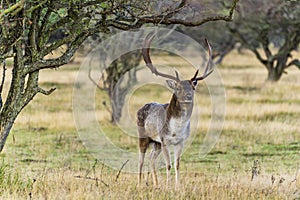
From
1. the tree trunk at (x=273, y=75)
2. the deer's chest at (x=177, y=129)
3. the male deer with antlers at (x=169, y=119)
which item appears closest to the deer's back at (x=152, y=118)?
the male deer with antlers at (x=169, y=119)

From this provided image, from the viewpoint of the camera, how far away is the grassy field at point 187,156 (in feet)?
30.9

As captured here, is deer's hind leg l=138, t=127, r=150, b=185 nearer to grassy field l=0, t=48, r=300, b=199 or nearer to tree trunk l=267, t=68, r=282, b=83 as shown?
grassy field l=0, t=48, r=300, b=199

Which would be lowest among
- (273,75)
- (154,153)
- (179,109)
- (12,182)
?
(12,182)

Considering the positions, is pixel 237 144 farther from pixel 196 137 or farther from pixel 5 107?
pixel 5 107

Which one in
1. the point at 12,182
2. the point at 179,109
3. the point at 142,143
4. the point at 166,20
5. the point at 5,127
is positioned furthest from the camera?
the point at 142,143

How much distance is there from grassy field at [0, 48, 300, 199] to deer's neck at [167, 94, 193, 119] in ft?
3.42

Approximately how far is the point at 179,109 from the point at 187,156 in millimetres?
5500

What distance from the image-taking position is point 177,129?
10.1 m

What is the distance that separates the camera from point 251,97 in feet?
89.7

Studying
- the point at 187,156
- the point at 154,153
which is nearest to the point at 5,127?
the point at 154,153

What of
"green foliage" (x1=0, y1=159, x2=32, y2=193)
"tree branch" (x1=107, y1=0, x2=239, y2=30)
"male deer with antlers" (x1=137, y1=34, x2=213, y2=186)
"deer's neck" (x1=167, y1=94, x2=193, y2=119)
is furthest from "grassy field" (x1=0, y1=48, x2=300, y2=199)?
"tree branch" (x1=107, y1=0, x2=239, y2=30)

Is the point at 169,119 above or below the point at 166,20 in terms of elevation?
below

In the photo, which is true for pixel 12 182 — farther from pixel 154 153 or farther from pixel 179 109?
pixel 179 109

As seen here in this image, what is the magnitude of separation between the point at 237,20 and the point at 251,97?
1068 centimetres
